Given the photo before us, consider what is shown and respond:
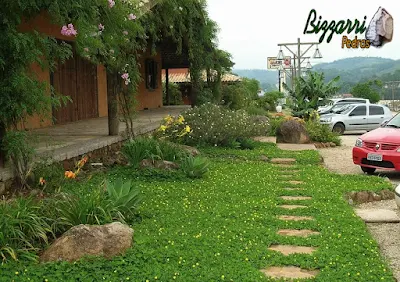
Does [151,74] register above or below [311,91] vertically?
above

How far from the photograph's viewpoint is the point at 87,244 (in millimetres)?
4629

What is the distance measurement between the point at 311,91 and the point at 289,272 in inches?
733

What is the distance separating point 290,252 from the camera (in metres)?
5.02

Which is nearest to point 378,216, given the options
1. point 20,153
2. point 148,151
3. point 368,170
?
point 148,151

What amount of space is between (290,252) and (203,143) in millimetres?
8325

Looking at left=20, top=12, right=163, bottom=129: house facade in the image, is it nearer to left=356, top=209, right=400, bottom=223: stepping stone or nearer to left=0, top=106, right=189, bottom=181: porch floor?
left=0, top=106, right=189, bottom=181: porch floor

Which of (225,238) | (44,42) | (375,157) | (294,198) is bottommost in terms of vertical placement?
(294,198)

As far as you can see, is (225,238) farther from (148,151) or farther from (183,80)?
(183,80)

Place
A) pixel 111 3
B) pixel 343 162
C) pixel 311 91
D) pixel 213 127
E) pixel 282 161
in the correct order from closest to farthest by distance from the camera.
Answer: pixel 111 3, pixel 282 161, pixel 213 127, pixel 343 162, pixel 311 91

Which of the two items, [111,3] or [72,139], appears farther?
[72,139]

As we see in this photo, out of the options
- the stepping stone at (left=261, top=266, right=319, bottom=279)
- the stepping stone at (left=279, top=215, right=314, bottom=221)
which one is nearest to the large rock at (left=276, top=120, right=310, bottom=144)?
the stepping stone at (left=279, top=215, right=314, bottom=221)

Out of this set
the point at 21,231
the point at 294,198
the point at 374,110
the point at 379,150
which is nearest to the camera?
the point at 21,231

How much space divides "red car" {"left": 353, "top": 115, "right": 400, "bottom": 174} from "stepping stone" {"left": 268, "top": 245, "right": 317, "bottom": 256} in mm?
5886

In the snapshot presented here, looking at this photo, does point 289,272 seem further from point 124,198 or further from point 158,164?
point 158,164
